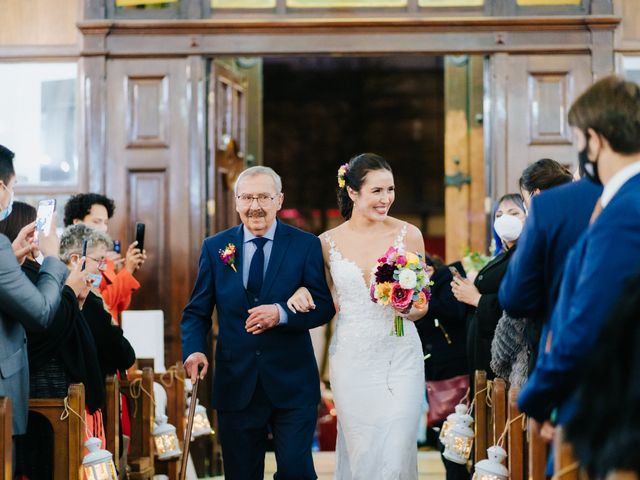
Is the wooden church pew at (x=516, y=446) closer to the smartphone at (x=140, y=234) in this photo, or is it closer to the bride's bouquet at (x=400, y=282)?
the bride's bouquet at (x=400, y=282)

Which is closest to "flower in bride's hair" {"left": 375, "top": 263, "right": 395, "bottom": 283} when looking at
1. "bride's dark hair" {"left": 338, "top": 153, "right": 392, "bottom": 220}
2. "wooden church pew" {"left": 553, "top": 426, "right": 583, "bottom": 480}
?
"bride's dark hair" {"left": 338, "top": 153, "right": 392, "bottom": 220}

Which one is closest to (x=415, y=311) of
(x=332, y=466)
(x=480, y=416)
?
(x=480, y=416)

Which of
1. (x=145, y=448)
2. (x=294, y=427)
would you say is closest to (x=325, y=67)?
(x=145, y=448)

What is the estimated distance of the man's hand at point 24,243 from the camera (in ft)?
15.2

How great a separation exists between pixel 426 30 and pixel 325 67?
7.06 metres

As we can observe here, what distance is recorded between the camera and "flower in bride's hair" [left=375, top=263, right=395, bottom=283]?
5.33m

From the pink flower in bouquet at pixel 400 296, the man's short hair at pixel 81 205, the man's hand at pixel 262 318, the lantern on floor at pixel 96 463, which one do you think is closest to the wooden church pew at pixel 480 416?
the pink flower in bouquet at pixel 400 296

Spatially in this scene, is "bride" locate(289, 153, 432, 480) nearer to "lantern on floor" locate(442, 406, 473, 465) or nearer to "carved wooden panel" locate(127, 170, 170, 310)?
"lantern on floor" locate(442, 406, 473, 465)

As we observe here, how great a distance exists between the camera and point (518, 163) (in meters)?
8.41

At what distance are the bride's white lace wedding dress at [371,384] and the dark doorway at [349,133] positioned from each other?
33.2 ft

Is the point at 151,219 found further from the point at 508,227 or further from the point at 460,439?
the point at 508,227

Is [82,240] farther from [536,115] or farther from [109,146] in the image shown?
[536,115]

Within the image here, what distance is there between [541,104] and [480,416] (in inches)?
153

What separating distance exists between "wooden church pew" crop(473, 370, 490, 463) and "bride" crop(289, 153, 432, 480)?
331 mm
